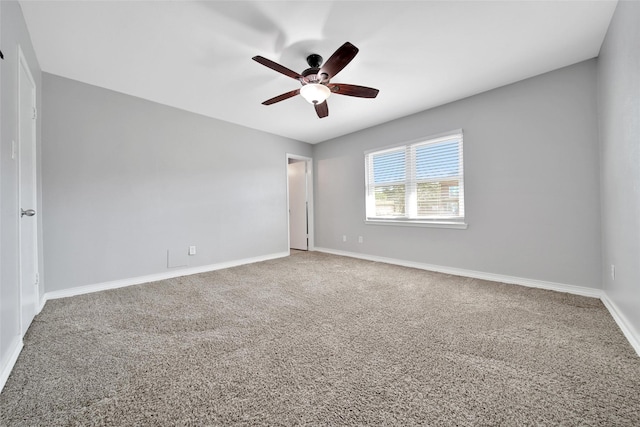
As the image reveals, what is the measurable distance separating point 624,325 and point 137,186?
4.93 metres

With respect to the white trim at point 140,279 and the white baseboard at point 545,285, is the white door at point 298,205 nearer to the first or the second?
the white trim at point 140,279

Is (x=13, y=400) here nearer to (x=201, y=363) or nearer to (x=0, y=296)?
(x=0, y=296)

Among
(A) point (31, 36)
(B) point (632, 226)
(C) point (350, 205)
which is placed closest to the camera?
(B) point (632, 226)

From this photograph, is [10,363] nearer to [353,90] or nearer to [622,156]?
[353,90]

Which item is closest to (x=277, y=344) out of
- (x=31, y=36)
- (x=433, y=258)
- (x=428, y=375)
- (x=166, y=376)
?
(x=166, y=376)

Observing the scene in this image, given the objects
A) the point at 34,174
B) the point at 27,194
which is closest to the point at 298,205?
the point at 34,174

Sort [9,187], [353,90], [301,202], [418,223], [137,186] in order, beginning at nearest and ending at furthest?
[9,187]
[353,90]
[137,186]
[418,223]
[301,202]

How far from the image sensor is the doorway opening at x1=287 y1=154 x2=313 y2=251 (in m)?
5.49

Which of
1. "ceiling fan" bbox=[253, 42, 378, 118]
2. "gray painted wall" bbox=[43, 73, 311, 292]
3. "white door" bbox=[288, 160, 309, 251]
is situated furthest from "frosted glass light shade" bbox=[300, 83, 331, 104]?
"white door" bbox=[288, 160, 309, 251]

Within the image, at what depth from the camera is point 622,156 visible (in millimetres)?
1840

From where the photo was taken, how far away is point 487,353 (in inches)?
61.1

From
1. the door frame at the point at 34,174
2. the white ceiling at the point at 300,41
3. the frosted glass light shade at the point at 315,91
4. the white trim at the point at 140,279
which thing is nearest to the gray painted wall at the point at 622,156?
the white ceiling at the point at 300,41

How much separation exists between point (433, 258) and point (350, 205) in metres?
1.80

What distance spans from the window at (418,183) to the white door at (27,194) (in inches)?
161
